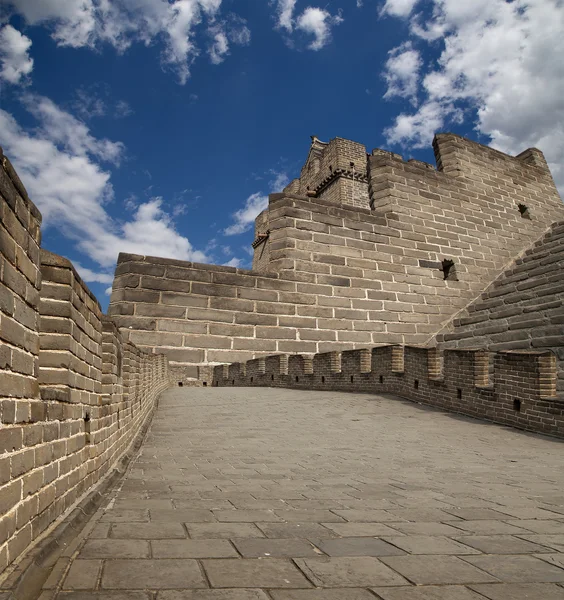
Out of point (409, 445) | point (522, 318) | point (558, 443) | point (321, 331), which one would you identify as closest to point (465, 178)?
point (522, 318)

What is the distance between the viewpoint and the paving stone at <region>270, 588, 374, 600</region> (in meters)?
1.63

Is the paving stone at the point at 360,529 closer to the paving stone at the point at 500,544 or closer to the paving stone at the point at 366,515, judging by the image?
the paving stone at the point at 366,515

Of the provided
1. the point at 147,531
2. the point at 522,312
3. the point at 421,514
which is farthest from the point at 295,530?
the point at 522,312

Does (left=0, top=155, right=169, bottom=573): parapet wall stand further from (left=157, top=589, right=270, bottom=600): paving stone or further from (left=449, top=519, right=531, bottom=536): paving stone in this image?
(left=449, top=519, right=531, bottom=536): paving stone

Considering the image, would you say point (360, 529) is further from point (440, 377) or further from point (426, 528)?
point (440, 377)

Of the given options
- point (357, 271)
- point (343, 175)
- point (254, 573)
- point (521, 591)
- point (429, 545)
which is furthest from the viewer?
point (343, 175)

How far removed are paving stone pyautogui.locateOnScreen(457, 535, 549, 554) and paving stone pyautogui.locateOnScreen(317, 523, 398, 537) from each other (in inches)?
14.4

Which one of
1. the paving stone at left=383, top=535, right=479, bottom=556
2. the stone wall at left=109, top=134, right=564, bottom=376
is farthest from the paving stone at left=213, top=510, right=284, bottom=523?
the stone wall at left=109, top=134, right=564, bottom=376

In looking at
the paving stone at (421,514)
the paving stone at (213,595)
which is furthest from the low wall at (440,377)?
the paving stone at (213,595)

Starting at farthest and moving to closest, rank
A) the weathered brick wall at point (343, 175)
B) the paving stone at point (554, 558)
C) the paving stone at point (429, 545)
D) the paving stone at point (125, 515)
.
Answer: the weathered brick wall at point (343, 175)
the paving stone at point (125, 515)
the paving stone at point (429, 545)
the paving stone at point (554, 558)

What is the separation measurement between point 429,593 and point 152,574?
103 centimetres

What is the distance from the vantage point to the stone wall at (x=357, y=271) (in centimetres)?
1034

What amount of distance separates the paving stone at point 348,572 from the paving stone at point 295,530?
0.33 meters

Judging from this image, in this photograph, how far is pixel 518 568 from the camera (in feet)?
6.40
